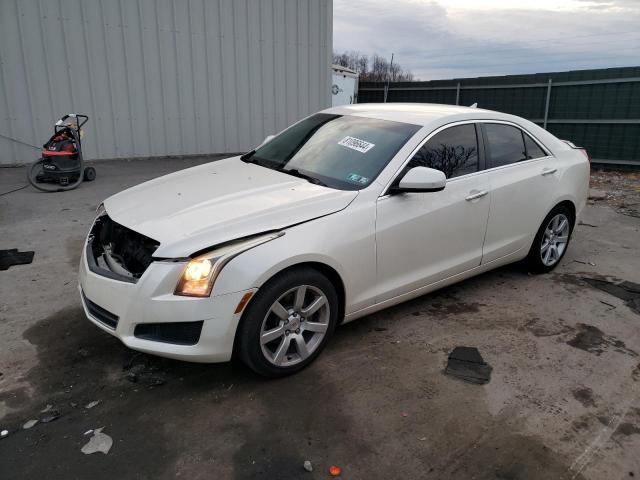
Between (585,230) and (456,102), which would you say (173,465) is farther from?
(456,102)

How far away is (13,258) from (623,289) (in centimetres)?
604

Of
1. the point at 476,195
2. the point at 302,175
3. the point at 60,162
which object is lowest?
the point at 60,162

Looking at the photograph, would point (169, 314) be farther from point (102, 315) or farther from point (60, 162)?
point (60, 162)

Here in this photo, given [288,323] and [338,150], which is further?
[338,150]

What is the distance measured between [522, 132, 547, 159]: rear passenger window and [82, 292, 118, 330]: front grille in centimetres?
379

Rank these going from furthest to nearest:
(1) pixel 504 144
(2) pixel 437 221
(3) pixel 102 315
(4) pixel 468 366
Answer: (1) pixel 504 144 → (2) pixel 437 221 → (4) pixel 468 366 → (3) pixel 102 315

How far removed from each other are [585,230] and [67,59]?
9370 millimetres

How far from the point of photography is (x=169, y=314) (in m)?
2.80

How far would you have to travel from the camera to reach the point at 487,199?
13.6ft

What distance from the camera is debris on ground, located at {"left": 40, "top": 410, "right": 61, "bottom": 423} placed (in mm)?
2814

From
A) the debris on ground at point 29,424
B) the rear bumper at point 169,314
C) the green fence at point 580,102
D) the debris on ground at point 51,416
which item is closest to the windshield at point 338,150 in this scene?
the rear bumper at point 169,314

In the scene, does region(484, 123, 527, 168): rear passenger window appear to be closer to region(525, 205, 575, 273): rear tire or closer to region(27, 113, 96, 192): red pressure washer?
region(525, 205, 575, 273): rear tire

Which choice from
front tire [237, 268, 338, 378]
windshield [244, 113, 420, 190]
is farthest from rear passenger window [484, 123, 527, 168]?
front tire [237, 268, 338, 378]

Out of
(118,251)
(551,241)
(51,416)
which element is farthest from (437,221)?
(51,416)
